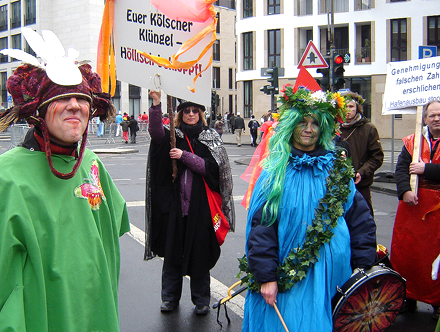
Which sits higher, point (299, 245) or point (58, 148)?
point (58, 148)

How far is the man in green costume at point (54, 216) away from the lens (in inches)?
78.7

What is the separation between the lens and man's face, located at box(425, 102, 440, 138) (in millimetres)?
4441

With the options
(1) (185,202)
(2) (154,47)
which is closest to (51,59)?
(2) (154,47)

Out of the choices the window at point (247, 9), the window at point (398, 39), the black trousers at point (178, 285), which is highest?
the window at point (247, 9)

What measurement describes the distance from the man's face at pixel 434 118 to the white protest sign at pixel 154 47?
2039 millimetres

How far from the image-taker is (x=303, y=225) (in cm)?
284

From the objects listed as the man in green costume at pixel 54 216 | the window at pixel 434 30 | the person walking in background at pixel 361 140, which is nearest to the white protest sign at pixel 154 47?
the man in green costume at pixel 54 216

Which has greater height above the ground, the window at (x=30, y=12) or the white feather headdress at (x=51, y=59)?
the window at (x=30, y=12)

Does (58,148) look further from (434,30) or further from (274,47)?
(274,47)

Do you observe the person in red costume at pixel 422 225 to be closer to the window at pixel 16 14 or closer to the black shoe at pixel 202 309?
the black shoe at pixel 202 309

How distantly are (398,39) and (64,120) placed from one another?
32.8 meters

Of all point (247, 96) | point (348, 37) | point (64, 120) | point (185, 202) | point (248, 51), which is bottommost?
point (185, 202)

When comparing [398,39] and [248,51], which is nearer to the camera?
[398,39]

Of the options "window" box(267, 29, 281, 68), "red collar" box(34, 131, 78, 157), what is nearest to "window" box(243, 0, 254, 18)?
"window" box(267, 29, 281, 68)
